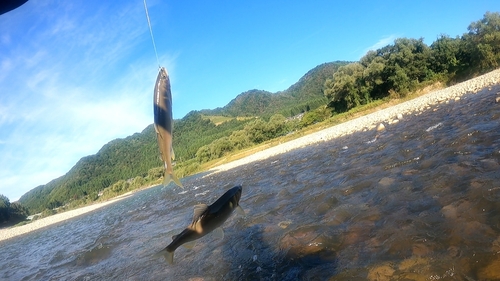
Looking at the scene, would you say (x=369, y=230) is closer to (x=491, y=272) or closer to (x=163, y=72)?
(x=491, y=272)

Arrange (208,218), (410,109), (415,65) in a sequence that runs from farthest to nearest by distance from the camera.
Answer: (415,65), (410,109), (208,218)

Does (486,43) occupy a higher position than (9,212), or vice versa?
(486,43)

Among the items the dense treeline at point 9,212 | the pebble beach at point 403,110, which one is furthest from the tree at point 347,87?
the dense treeline at point 9,212

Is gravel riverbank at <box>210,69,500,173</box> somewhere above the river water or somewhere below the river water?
above

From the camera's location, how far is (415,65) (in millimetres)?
55875

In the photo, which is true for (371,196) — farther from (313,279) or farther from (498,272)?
(498,272)

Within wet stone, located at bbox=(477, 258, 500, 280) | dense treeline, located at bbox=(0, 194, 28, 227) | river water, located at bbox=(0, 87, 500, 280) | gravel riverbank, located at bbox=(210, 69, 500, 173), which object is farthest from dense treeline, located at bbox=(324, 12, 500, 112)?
dense treeline, located at bbox=(0, 194, 28, 227)

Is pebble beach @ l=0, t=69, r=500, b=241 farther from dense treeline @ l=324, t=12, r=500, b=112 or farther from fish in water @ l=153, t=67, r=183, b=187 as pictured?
fish in water @ l=153, t=67, r=183, b=187

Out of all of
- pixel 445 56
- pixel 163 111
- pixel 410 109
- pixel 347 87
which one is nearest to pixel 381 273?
pixel 163 111

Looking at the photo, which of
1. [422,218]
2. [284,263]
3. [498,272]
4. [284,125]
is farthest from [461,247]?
[284,125]

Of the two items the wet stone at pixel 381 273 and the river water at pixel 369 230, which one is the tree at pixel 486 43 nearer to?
the river water at pixel 369 230

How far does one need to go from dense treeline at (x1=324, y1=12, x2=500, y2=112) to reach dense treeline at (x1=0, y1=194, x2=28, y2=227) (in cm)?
8499

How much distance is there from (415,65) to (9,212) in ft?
326

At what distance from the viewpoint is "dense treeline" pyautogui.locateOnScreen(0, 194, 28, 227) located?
7408cm
